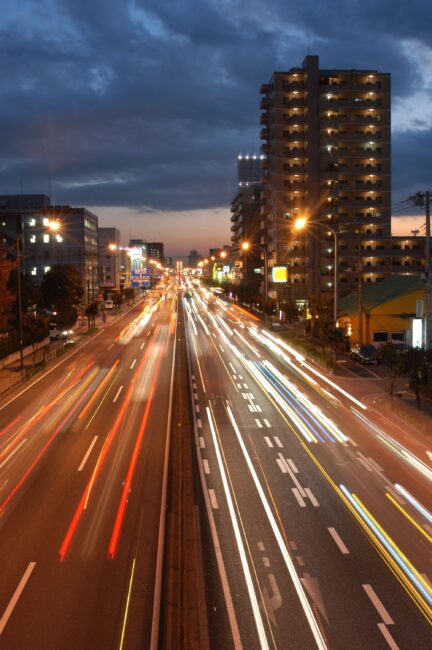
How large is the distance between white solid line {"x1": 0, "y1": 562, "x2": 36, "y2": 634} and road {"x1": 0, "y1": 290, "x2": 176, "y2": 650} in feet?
0.07

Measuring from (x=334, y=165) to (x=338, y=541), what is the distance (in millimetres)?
98200

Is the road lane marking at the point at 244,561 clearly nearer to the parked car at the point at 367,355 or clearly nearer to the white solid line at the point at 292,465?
the white solid line at the point at 292,465

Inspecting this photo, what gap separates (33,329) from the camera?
5153cm

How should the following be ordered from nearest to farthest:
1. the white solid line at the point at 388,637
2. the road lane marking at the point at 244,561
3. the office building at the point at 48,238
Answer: the white solid line at the point at 388,637
the road lane marking at the point at 244,561
the office building at the point at 48,238

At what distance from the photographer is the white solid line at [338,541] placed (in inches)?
560

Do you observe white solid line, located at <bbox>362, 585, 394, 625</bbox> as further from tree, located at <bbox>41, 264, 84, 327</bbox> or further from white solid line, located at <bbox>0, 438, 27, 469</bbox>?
tree, located at <bbox>41, 264, 84, 327</bbox>

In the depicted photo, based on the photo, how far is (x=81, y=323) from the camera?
79.1 metres

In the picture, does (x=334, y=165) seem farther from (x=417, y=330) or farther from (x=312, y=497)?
(x=312, y=497)

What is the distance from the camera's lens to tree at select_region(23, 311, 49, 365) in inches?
2023

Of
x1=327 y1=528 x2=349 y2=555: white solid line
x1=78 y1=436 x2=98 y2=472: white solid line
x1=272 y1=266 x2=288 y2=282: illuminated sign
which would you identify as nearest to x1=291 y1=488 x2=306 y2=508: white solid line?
x1=327 y1=528 x2=349 y2=555: white solid line

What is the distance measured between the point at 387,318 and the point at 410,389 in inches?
722

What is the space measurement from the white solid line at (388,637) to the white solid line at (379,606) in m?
0.18

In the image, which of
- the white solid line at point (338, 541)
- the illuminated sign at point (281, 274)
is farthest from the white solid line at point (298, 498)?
the illuminated sign at point (281, 274)

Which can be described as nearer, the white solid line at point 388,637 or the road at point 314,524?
the white solid line at point 388,637
